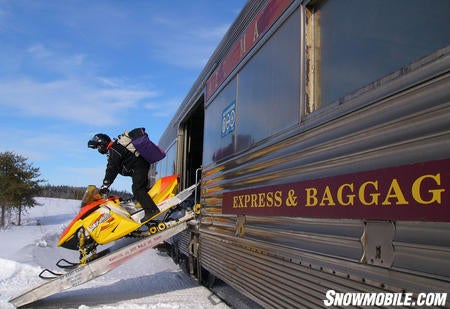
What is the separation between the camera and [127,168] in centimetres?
514

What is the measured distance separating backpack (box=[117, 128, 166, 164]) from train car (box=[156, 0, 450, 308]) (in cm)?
151

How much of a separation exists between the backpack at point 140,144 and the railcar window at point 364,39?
117 inches

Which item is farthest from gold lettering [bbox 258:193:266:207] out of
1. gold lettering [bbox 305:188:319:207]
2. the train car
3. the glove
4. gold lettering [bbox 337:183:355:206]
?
the glove

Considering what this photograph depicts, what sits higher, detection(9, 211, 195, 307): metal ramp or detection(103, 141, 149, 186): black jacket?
detection(103, 141, 149, 186): black jacket

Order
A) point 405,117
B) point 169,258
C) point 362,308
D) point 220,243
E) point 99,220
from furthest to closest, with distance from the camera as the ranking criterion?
point 169,258, point 99,220, point 220,243, point 362,308, point 405,117

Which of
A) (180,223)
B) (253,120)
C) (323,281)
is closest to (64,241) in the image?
(180,223)

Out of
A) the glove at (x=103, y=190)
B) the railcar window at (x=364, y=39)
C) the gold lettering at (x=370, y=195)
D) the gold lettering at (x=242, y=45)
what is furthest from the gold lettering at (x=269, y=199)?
the glove at (x=103, y=190)

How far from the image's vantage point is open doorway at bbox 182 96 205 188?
682 centimetres

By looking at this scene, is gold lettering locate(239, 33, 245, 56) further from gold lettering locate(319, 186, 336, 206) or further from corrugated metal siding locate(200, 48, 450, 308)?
gold lettering locate(319, 186, 336, 206)

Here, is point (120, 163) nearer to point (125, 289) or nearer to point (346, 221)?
point (125, 289)

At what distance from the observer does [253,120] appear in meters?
3.31

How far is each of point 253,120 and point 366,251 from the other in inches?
68.5

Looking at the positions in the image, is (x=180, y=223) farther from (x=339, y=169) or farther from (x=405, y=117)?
(x=405, y=117)

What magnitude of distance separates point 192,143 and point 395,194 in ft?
20.7
